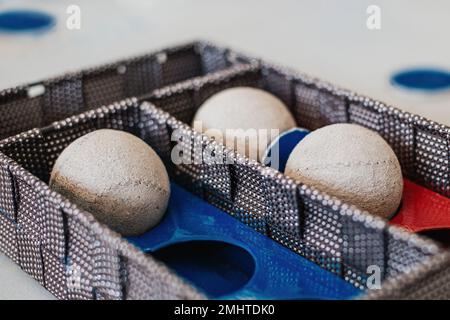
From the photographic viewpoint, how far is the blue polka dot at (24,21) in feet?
8.53

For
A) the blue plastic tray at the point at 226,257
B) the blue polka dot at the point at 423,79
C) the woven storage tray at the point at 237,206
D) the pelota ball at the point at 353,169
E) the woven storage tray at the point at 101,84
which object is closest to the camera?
the woven storage tray at the point at 237,206

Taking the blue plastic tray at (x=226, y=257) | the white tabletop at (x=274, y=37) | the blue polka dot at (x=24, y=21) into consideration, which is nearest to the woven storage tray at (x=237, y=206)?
the blue plastic tray at (x=226, y=257)

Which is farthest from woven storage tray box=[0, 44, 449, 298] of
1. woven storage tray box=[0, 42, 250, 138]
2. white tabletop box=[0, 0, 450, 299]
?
white tabletop box=[0, 0, 450, 299]

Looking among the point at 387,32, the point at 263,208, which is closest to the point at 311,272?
the point at 263,208

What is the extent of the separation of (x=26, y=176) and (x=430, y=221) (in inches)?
27.5

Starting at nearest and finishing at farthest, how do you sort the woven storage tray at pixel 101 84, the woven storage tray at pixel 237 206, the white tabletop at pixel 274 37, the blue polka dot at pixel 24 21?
the woven storage tray at pixel 237 206, the woven storage tray at pixel 101 84, the white tabletop at pixel 274 37, the blue polka dot at pixel 24 21

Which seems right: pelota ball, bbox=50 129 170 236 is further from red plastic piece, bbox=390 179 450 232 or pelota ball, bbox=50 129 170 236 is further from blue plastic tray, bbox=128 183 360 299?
red plastic piece, bbox=390 179 450 232

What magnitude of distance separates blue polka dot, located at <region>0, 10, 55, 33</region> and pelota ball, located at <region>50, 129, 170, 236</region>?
47.1 inches

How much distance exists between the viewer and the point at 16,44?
8.20 ft

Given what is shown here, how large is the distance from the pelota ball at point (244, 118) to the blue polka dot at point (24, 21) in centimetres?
106

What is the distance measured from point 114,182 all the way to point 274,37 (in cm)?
121

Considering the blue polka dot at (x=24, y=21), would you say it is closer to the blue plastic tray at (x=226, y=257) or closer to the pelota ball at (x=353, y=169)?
the blue plastic tray at (x=226, y=257)

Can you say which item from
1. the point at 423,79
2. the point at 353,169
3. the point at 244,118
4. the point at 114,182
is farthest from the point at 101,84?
the point at 423,79

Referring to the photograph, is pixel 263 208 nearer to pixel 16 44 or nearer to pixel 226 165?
pixel 226 165
